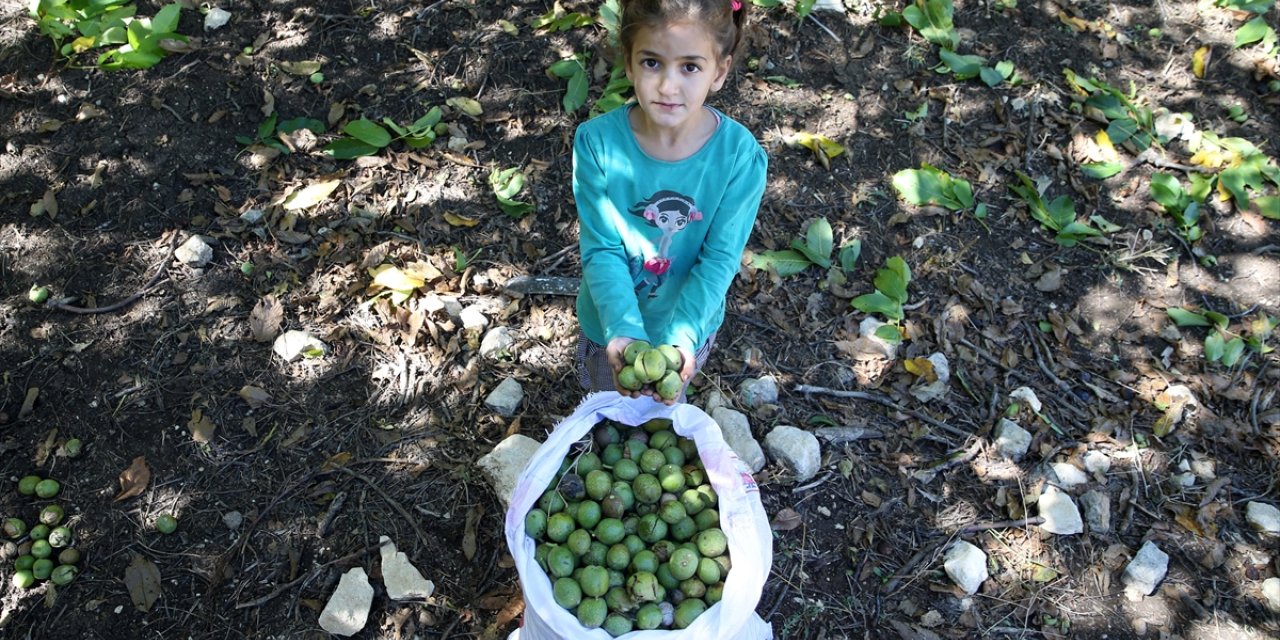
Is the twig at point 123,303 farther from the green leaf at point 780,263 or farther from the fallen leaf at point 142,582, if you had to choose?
the green leaf at point 780,263

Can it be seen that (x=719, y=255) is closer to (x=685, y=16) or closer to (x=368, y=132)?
(x=685, y=16)

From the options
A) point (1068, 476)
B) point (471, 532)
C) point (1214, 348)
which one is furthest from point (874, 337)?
point (471, 532)

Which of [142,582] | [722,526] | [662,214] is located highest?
[662,214]

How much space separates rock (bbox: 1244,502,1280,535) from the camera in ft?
11.2

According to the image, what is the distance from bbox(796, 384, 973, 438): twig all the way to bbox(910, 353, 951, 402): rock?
97 millimetres

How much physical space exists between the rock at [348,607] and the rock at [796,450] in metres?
1.67

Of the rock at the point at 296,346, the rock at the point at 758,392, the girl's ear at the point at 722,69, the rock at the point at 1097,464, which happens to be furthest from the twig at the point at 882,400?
the rock at the point at 296,346

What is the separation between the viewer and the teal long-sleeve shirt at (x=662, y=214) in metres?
2.65

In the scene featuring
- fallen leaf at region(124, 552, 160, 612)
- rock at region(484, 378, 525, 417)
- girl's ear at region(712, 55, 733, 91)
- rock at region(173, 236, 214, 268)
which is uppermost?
girl's ear at region(712, 55, 733, 91)

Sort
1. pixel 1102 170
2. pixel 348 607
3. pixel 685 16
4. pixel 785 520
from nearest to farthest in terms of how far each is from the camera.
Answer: pixel 685 16, pixel 348 607, pixel 785 520, pixel 1102 170

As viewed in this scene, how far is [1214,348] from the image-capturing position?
395cm

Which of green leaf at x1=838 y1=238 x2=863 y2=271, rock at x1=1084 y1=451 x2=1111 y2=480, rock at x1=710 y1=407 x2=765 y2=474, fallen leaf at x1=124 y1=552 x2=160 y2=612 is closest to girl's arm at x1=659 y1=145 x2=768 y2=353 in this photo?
rock at x1=710 y1=407 x2=765 y2=474

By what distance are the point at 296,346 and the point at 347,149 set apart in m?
1.19

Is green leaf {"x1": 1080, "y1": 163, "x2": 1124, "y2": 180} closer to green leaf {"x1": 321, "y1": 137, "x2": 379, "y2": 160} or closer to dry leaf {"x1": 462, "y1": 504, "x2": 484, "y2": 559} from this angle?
dry leaf {"x1": 462, "y1": 504, "x2": 484, "y2": 559}
